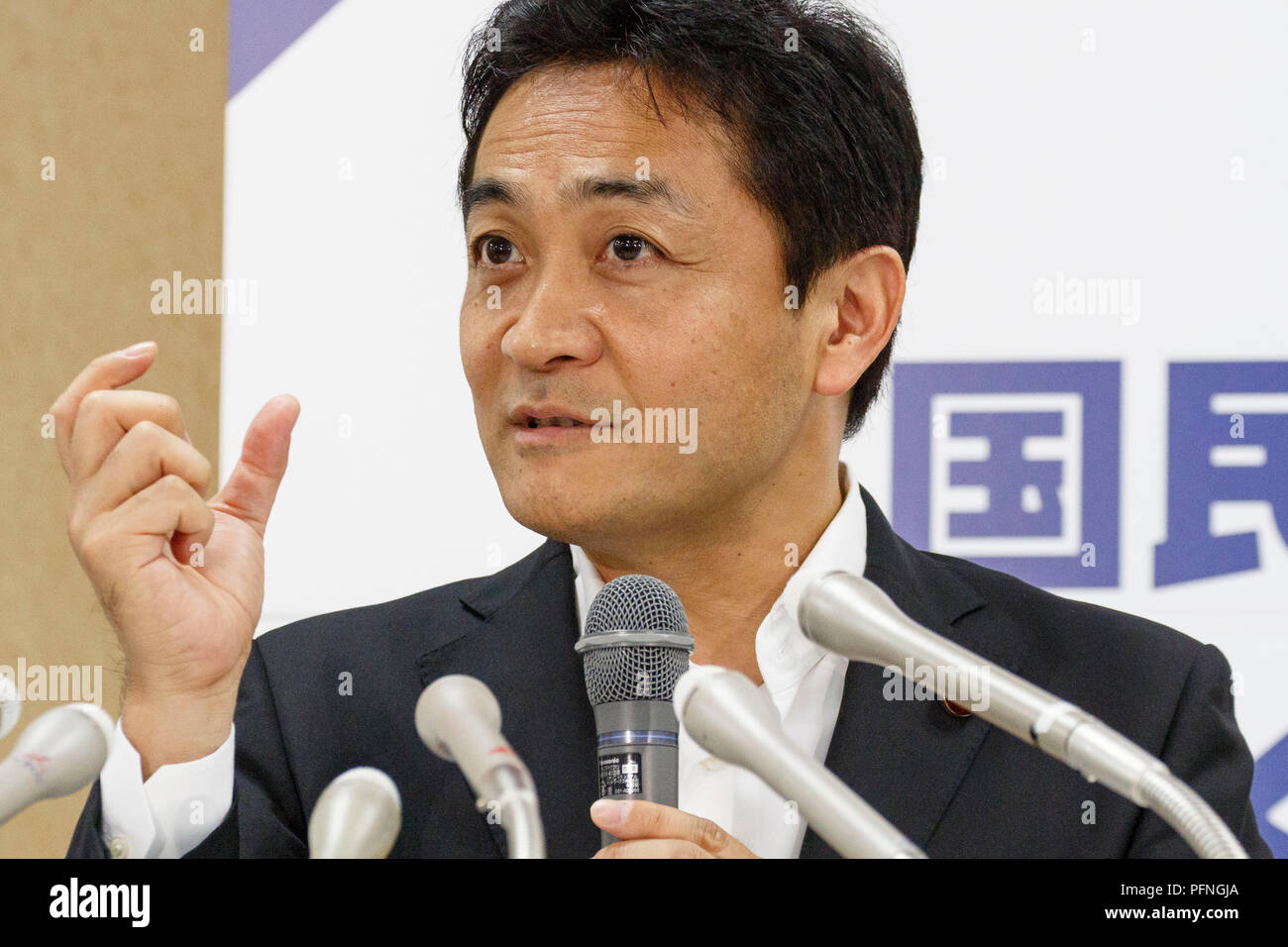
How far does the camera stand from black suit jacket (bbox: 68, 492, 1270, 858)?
1.73 metres

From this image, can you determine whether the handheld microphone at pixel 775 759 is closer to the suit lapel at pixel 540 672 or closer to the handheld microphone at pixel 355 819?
the handheld microphone at pixel 355 819

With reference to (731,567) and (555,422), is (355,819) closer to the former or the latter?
(555,422)

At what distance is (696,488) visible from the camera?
5.92ft

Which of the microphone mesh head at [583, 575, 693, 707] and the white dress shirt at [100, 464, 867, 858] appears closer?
the microphone mesh head at [583, 575, 693, 707]

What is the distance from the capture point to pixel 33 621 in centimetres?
Answer: 271

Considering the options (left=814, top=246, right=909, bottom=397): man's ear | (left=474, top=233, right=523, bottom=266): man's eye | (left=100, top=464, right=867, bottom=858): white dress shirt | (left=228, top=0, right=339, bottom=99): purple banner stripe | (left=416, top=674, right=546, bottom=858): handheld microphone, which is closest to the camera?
(left=416, top=674, right=546, bottom=858): handheld microphone

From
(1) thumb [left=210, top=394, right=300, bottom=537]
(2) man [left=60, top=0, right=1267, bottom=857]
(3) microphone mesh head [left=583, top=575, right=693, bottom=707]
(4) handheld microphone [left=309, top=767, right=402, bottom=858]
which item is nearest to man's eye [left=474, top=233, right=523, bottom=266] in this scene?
(2) man [left=60, top=0, right=1267, bottom=857]

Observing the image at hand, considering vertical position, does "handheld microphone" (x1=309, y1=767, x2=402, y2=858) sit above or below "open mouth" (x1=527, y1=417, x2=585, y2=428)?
below

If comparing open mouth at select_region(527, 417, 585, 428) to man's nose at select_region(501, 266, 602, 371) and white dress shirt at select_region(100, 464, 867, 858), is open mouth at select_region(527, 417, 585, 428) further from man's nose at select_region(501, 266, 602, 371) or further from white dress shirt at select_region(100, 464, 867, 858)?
white dress shirt at select_region(100, 464, 867, 858)

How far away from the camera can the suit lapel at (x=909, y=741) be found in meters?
1.72

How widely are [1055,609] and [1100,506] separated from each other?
0.55 metres

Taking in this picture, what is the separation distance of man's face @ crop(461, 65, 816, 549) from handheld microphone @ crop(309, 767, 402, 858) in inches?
30.3

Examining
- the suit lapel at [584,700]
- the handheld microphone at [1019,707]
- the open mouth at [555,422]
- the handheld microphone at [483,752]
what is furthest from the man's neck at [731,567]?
the handheld microphone at [483,752]
